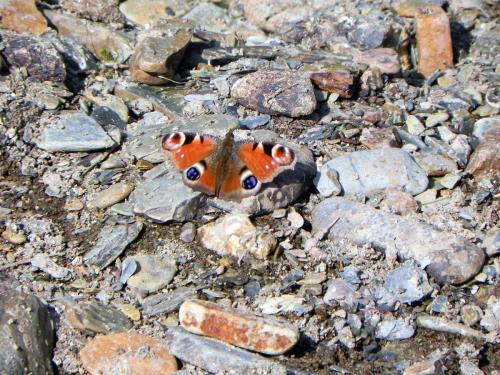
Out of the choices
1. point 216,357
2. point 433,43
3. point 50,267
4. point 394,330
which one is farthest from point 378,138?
point 50,267

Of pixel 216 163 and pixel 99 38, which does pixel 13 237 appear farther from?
pixel 99 38

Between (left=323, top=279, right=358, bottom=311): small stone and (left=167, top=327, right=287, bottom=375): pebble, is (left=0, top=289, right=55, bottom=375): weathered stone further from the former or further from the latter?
(left=323, top=279, right=358, bottom=311): small stone

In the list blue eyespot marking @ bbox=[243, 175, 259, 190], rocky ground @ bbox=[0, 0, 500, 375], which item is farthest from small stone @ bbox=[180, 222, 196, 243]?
blue eyespot marking @ bbox=[243, 175, 259, 190]

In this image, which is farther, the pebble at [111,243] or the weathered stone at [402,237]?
the pebble at [111,243]

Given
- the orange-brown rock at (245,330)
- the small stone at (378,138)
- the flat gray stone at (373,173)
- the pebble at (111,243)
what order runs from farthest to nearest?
the small stone at (378,138), the flat gray stone at (373,173), the pebble at (111,243), the orange-brown rock at (245,330)

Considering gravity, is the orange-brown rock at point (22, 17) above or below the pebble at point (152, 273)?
above

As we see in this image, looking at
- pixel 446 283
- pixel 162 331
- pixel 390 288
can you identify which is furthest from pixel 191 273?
pixel 446 283

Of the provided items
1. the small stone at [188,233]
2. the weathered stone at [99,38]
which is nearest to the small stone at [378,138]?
the small stone at [188,233]

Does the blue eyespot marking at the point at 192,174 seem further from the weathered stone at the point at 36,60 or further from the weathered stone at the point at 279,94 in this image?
the weathered stone at the point at 36,60
